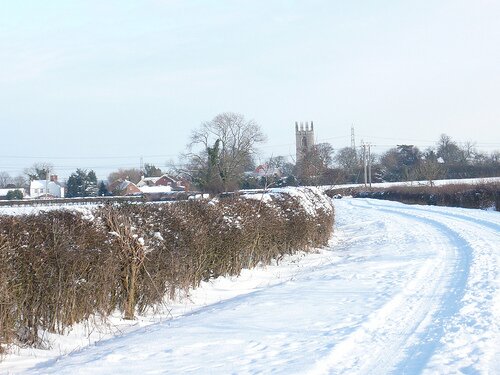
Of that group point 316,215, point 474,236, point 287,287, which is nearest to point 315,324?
point 287,287

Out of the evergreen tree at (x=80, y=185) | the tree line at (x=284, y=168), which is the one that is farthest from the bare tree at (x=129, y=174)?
the evergreen tree at (x=80, y=185)

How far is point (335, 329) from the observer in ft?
28.3

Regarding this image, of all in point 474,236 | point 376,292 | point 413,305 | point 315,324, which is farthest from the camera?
point 474,236

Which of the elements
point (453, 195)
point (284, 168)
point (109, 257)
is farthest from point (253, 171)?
point (109, 257)

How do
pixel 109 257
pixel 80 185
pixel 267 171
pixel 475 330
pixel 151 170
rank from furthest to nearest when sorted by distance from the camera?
pixel 151 170, pixel 80 185, pixel 267 171, pixel 109 257, pixel 475 330

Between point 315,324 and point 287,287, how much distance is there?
3.95m

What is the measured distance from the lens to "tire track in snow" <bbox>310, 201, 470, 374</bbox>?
22.4ft

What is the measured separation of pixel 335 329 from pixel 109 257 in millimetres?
3521

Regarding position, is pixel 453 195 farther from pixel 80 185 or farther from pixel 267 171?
pixel 80 185

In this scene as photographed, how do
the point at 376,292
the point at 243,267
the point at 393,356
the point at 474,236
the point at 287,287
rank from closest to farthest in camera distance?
the point at 393,356, the point at 376,292, the point at 287,287, the point at 243,267, the point at 474,236

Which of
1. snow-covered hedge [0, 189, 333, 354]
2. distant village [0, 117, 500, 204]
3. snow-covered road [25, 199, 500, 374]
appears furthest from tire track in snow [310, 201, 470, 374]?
distant village [0, 117, 500, 204]

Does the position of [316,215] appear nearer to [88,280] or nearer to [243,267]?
[243,267]

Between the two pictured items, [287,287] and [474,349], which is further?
[287,287]

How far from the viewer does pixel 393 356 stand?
7117 mm
